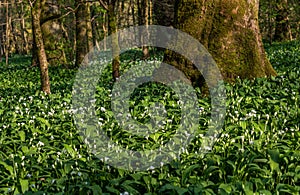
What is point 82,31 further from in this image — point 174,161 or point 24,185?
point 24,185

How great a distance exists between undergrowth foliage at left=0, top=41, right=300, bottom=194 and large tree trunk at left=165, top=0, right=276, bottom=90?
3.44ft

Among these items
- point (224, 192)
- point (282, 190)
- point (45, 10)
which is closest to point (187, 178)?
point (224, 192)

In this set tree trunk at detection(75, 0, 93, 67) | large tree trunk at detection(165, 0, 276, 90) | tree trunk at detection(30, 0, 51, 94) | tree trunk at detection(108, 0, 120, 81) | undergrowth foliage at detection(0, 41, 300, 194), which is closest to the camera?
undergrowth foliage at detection(0, 41, 300, 194)

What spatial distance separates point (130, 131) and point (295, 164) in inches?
98.0

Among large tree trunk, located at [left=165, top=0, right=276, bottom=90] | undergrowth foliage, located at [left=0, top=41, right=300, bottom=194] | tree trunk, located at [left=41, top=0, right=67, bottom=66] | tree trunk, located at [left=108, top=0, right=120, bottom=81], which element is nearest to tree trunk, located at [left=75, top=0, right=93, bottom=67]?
tree trunk, located at [left=41, top=0, right=67, bottom=66]

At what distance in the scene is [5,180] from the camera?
4391 mm

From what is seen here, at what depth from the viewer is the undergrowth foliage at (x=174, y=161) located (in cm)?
407

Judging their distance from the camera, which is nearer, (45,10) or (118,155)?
(118,155)

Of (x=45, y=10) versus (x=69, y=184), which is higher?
(x=45, y=10)

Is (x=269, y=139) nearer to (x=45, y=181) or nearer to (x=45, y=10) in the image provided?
(x=45, y=181)

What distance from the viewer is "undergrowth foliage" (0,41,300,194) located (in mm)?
4066

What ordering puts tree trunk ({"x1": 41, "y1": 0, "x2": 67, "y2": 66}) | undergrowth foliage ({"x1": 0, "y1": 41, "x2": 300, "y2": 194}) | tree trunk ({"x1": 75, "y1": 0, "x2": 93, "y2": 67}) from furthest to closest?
tree trunk ({"x1": 41, "y1": 0, "x2": 67, "y2": 66})
tree trunk ({"x1": 75, "y1": 0, "x2": 93, "y2": 67})
undergrowth foliage ({"x1": 0, "y1": 41, "x2": 300, "y2": 194})

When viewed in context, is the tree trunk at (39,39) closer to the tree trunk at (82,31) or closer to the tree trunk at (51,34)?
the tree trunk at (82,31)

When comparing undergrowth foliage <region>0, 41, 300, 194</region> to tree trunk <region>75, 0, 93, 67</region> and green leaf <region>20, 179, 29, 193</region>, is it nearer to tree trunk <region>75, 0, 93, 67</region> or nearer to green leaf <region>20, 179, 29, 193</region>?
green leaf <region>20, 179, 29, 193</region>
